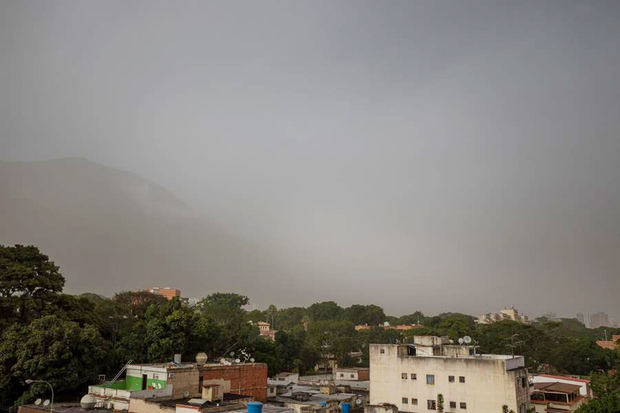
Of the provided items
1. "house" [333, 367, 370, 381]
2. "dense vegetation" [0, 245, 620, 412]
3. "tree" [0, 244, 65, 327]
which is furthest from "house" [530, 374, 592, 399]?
"tree" [0, 244, 65, 327]

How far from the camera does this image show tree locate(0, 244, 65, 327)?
43812 mm

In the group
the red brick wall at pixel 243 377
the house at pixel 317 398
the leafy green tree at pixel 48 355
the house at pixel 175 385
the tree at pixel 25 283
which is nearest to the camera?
the house at pixel 175 385

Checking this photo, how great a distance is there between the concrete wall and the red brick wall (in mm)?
10561

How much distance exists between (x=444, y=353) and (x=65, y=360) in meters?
34.4

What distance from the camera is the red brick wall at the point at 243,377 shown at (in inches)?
1515

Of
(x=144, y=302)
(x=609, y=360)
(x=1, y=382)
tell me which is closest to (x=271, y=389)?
(x=1, y=382)

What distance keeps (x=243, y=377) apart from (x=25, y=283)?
2335 cm

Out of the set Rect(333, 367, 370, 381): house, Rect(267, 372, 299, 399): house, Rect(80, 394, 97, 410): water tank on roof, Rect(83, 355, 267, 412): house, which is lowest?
Rect(333, 367, 370, 381): house

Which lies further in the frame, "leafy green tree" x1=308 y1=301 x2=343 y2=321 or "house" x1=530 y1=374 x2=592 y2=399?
"leafy green tree" x1=308 y1=301 x2=343 y2=321

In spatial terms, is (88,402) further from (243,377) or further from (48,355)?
(243,377)

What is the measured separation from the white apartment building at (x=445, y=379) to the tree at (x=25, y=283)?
33.2 m

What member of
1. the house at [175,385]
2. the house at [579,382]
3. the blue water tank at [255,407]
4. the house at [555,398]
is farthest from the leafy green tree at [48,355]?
the house at [579,382]

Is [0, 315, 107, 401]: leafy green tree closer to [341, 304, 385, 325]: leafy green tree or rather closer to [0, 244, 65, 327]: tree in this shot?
[0, 244, 65, 327]: tree

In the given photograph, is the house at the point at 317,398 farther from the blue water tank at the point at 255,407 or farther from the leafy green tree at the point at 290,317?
the leafy green tree at the point at 290,317
